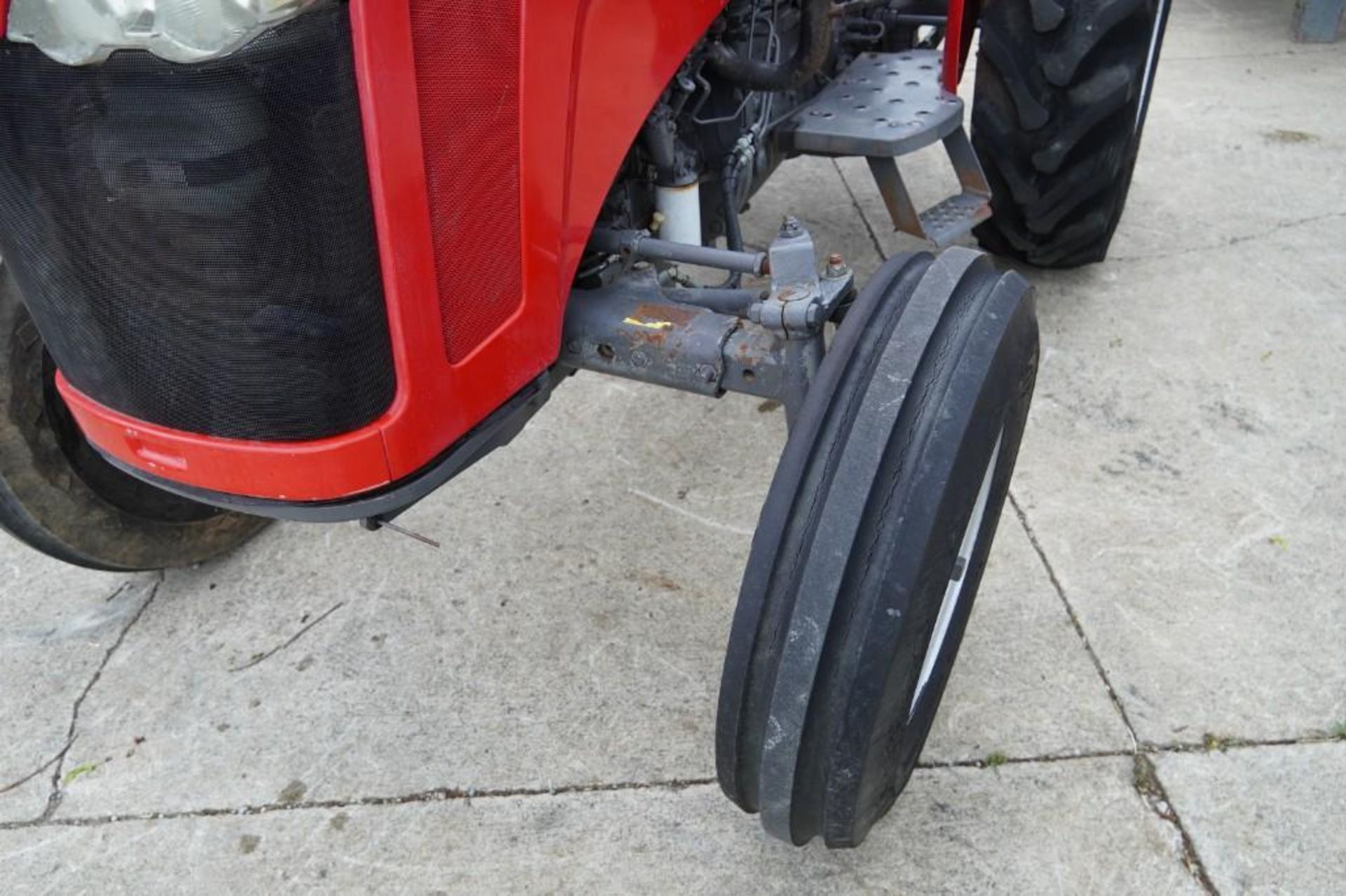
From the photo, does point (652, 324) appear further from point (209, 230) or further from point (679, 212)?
point (209, 230)

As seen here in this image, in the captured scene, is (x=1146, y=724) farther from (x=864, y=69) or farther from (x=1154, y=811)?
(x=864, y=69)

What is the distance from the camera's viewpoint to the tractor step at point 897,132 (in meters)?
2.64

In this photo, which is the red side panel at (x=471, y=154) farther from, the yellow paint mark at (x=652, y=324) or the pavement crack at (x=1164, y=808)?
the pavement crack at (x=1164, y=808)

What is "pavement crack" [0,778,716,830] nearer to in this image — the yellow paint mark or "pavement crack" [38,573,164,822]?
"pavement crack" [38,573,164,822]

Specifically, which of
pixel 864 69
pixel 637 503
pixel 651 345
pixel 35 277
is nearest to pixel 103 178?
pixel 35 277

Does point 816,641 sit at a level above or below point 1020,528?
above

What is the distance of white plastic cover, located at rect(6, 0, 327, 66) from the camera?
3.66 ft

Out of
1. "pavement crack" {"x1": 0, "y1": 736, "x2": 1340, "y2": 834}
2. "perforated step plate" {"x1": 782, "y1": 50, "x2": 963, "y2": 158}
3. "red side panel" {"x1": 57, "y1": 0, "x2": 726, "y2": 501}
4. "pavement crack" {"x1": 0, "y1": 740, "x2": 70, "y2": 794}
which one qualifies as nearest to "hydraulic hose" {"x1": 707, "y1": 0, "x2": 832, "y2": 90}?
"perforated step plate" {"x1": 782, "y1": 50, "x2": 963, "y2": 158}

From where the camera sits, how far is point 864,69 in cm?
310

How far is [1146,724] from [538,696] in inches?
44.2

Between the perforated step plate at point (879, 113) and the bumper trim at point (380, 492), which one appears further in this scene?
the perforated step plate at point (879, 113)

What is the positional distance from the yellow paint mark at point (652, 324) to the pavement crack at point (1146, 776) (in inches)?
42.3

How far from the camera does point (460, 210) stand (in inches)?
55.0

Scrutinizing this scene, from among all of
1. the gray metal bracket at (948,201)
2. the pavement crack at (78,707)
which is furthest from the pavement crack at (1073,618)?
the pavement crack at (78,707)
